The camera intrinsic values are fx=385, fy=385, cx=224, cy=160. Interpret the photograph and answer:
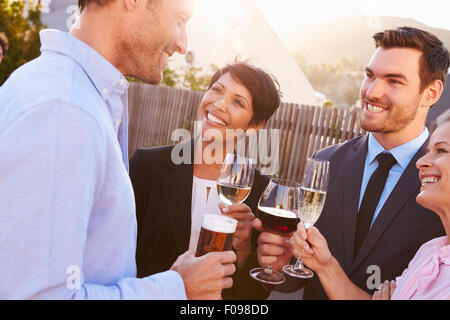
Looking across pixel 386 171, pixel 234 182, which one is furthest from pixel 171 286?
pixel 386 171

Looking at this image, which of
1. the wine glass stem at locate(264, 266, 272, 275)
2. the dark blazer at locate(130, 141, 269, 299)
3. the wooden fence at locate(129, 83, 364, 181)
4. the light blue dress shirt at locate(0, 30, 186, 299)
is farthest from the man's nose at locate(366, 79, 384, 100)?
the wooden fence at locate(129, 83, 364, 181)

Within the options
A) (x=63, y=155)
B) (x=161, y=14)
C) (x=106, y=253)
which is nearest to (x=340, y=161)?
(x=161, y=14)

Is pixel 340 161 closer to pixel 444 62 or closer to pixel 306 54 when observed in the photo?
pixel 444 62

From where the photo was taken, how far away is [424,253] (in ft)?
6.34

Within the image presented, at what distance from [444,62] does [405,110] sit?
1.56ft

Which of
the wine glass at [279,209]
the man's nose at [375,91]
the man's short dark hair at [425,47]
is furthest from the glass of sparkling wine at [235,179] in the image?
the man's short dark hair at [425,47]

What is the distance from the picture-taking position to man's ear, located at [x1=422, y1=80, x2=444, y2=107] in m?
2.78

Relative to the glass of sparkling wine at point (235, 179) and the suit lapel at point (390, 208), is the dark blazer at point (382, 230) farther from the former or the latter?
the glass of sparkling wine at point (235, 179)

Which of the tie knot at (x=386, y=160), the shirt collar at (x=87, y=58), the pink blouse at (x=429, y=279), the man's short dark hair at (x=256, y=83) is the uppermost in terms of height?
the man's short dark hair at (x=256, y=83)

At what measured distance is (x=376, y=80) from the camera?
2.82 metres

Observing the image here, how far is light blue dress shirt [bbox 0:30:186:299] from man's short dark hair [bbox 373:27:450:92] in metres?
2.31

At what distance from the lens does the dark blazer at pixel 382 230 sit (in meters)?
2.31

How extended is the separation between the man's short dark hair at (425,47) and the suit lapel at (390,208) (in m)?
0.76

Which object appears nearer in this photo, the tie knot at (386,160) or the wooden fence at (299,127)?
the tie knot at (386,160)
